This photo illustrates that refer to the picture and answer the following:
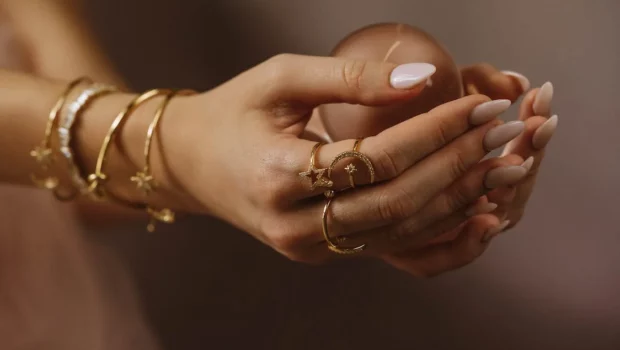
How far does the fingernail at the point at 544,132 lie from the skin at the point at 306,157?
0.03ft

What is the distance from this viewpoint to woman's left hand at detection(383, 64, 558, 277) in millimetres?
447

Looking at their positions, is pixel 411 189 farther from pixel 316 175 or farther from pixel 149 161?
pixel 149 161

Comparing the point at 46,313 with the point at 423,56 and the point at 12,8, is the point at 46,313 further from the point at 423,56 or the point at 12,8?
the point at 423,56

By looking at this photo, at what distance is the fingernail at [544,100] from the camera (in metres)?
0.45

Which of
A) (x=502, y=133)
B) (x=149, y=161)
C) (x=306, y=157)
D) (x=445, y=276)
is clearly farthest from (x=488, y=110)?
(x=445, y=276)

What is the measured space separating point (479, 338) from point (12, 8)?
2.65ft

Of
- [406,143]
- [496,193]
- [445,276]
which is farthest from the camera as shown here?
[445,276]

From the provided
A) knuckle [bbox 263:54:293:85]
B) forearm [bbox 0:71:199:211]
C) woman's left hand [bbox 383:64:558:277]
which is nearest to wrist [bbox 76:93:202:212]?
forearm [bbox 0:71:199:211]

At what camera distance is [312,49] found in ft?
2.74

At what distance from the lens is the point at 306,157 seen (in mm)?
383

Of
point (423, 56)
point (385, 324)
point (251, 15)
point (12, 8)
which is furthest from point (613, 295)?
point (12, 8)

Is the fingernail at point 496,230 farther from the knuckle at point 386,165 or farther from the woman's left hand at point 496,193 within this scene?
the knuckle at point 386,165

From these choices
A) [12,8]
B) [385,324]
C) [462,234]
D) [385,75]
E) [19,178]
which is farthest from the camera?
[12,8]

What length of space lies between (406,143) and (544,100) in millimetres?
157
